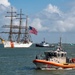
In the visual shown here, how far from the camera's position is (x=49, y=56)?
2281 inches

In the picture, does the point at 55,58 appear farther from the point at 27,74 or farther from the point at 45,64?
the point at 27,74

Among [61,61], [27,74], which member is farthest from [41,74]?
[61,61]

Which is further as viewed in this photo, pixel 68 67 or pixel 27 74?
pixel 68 67

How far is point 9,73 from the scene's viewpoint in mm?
55656

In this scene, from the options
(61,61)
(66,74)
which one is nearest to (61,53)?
(61,61)

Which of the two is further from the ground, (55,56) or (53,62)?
(55,56)

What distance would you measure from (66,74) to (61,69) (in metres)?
4.04

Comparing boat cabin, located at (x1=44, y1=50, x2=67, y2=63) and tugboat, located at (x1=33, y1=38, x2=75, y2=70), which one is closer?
tugboat, located at (x1=33, y1=38, x2=75, y2=70)

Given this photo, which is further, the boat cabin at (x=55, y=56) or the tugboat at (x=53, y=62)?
the boat cabin at (x=55, y=56)

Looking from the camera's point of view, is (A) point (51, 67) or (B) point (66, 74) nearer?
(B) point (66, 74)

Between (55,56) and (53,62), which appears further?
(55,56)

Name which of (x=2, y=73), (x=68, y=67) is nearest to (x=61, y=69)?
(x=68, y=67)

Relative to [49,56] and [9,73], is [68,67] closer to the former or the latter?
[49,56]

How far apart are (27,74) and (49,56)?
18.1ft
